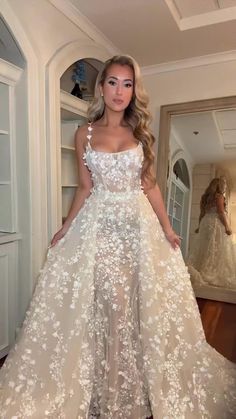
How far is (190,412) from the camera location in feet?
4.64

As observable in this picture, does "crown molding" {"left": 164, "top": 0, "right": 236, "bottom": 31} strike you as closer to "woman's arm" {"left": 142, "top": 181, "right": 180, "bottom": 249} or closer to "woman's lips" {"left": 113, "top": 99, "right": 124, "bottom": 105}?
"woman's lips" {"left": 113, "top": 99, "right": 124, "bottom": 105}

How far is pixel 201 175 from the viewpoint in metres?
2.97

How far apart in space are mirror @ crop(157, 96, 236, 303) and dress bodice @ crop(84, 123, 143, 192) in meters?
1.51

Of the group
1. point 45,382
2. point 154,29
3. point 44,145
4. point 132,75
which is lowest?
point 45,382

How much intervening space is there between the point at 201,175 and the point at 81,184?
1607mm

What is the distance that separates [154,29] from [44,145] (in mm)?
1262

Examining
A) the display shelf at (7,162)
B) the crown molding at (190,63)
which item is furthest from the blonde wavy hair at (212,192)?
the display shelf at (7,162)

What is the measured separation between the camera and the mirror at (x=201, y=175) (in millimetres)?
2873

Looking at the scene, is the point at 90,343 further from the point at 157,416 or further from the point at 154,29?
the point at 154,29

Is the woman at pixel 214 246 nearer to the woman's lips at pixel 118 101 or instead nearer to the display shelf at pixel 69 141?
the display shelf at pixel 69 141

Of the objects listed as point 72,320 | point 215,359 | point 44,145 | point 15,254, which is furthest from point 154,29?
point 215,359

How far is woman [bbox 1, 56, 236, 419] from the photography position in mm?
1418

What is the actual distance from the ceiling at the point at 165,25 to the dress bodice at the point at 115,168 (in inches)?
44.8

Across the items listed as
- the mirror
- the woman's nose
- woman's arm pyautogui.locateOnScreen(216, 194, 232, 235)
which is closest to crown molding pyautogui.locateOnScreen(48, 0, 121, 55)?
the mirror
